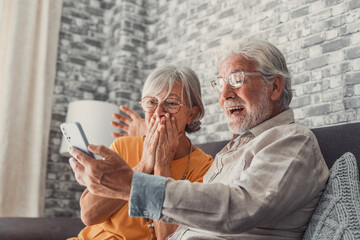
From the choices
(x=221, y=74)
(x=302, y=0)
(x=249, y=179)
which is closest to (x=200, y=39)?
(x=302, y=0)

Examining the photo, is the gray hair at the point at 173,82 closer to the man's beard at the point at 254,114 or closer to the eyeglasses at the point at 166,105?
the eyeglasses at the point at 166,105

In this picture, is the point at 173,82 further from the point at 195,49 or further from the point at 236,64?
the point at 195,49

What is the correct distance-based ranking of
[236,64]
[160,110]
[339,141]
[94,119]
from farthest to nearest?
[94,119], [160,110], [236,64], [339,141]

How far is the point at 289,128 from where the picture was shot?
4.37ft

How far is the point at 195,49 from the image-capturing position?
3273 millimetres

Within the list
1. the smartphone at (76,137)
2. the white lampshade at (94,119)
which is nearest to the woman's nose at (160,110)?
the smartphone at (76,137)

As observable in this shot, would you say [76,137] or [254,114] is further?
[254,114]

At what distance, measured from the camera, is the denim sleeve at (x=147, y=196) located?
1083 mm

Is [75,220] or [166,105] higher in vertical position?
[166,105]

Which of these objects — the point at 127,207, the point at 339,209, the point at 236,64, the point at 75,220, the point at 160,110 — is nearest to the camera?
the point at 339,209

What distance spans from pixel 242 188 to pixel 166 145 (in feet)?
2.38

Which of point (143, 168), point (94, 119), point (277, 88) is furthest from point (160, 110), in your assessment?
point (94, 119)

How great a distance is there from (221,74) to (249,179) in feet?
2.18

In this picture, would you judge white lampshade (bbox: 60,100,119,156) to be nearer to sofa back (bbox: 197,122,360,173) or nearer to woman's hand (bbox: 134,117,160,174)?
woman's hand (bbox: 134,117,160,174)
